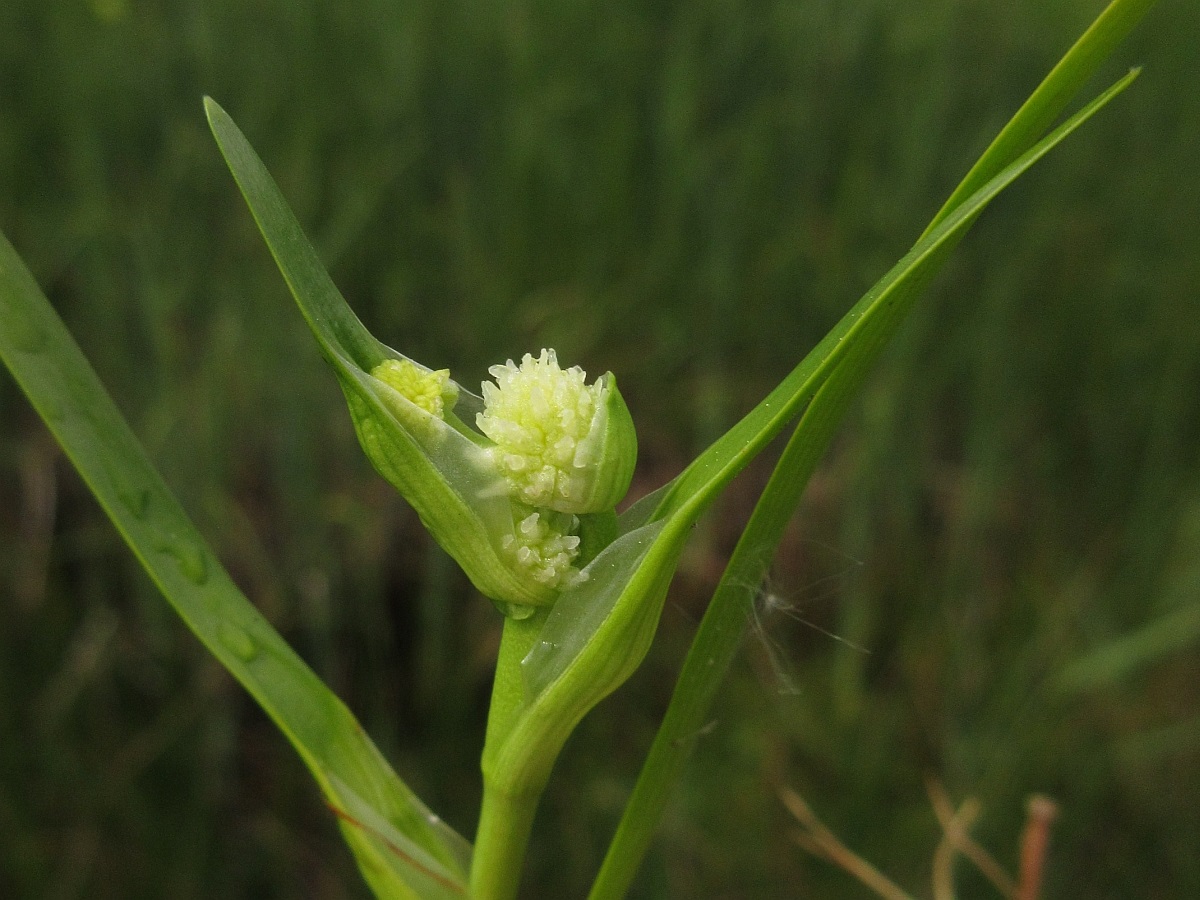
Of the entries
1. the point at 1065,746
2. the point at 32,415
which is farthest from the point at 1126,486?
the point at 32,415

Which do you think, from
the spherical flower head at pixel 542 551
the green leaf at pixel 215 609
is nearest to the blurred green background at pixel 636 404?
the green leaf at pixel 215 609

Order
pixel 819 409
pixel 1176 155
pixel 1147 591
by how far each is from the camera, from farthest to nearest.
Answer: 1. pixel 1176 155
2. pixel 1147 591
3. pixel 819 409

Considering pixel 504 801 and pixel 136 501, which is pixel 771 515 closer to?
pixel 504 801

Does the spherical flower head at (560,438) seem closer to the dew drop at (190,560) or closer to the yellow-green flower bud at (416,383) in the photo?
the yellow-green flower bud at (416,383)

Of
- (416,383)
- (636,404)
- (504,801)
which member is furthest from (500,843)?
(636,404)

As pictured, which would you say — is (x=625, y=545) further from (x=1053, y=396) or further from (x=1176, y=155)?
(x=1176, y=155)

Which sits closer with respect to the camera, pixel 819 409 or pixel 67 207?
pixel 819 409

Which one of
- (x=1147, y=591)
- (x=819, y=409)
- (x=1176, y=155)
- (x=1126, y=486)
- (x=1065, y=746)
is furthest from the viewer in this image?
(x=1176, y=155)

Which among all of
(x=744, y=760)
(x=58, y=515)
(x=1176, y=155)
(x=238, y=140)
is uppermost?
(x=238, y=140)
